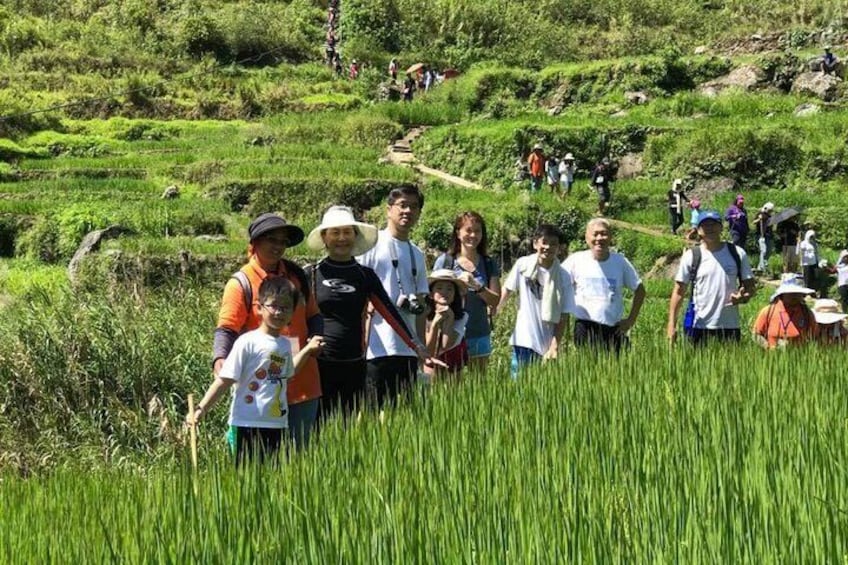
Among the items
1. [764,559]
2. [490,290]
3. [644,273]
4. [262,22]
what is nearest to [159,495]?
[764,559]

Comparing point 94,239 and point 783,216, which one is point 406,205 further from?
point 783,216

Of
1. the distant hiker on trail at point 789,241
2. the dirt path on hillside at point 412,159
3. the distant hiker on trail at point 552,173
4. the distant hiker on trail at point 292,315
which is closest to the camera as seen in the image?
the distant hiker on trail at point 292,315

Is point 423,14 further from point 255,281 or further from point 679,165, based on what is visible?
point 255,281

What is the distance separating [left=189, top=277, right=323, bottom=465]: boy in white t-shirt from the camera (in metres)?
3.71

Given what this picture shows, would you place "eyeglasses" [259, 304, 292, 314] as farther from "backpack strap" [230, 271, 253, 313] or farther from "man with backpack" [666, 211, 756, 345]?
"man with backpack" [666, 211, 756, 345]

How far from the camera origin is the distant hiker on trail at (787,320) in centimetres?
559

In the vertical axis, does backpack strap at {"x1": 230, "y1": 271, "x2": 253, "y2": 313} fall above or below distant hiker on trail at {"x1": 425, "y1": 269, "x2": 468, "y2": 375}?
above

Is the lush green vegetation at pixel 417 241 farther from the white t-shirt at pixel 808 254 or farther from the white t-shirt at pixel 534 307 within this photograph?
the white t-shirt at pixel 808 254

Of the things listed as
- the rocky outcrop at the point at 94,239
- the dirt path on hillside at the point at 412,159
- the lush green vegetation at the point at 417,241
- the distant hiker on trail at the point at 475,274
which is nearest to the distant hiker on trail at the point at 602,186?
the lush green vegetation at the point at 417,241

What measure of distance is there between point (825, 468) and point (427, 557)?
49.0 inches

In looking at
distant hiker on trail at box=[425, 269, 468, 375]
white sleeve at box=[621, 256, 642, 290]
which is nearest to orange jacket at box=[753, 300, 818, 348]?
white sleeve at box=[621, 256, 642, 290]

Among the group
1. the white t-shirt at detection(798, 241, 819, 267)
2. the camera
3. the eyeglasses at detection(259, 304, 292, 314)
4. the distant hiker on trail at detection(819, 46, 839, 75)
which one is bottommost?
the white t-shirt at detection(798, 241, 819, 267)

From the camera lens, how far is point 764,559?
79.4 inches

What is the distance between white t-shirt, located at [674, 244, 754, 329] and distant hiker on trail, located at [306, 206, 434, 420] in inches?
92.2
